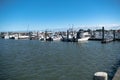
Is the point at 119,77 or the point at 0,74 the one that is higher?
the point at 119,77

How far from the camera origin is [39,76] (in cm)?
1691

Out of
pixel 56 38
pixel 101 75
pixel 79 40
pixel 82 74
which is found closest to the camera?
pixel 101 75

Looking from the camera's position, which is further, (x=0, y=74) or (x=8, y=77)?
(x=0, y=74)

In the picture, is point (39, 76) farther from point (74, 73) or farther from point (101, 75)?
point (101, 75)

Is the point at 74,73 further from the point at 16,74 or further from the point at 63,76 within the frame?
the point at 16,74

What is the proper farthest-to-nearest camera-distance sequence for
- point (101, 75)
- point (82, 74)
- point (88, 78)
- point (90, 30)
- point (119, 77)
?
point (90, 30) → point (82, 74) → point (88, 78) → point (119, 77) → point (101, 75)

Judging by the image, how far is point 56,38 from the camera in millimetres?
90062

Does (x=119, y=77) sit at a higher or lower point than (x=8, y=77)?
higher

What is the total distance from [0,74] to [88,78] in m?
8.25

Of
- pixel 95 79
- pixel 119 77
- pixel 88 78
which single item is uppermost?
pixel 95 79

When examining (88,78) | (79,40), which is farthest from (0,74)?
(79,40)

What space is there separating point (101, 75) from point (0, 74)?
13869 mm

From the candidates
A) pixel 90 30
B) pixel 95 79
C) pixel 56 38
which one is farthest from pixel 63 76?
pixel 90 30

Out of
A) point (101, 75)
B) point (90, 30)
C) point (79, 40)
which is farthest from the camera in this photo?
point (90, 30)
